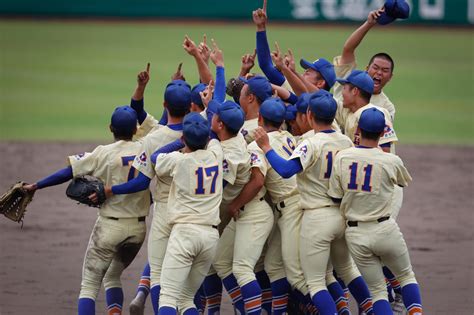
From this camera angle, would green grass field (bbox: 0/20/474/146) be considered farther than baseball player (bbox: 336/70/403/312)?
Yes

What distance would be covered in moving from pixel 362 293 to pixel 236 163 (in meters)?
1.39

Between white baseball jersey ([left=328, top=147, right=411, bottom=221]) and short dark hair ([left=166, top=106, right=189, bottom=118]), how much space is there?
1131 mm

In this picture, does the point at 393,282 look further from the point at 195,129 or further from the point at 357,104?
the point at 195,129

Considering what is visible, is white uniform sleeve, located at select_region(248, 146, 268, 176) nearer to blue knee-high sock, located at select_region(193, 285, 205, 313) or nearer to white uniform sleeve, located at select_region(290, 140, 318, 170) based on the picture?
white uniform sleeve, located at select_region(290, 140, 318, 170)

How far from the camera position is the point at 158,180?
6.74 m

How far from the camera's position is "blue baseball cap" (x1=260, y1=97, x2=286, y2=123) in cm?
675

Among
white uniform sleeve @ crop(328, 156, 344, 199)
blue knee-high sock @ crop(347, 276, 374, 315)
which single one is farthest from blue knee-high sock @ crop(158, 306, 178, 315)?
blue knee-high sock @ crop(347, 276, 374, 315)

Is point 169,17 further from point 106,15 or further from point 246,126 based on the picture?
point 246,126

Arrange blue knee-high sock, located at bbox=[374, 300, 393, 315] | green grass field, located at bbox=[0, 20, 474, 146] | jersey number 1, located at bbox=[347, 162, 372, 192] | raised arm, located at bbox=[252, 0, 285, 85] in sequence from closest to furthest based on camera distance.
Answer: jersey number 1, located at bbox=[347, 162, 372, 192], blue knee-high sock, located at bbox=[374, 300, 393, 315], raised arm, located at bbox=[252, 0, 285, 85], green grass field, located at bbox=[0, 20, 474, 146]

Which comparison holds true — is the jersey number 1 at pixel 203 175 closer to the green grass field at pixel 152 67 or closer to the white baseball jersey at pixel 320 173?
the white baseball jersey at pixel 320 173

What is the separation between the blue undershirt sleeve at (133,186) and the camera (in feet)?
21.7

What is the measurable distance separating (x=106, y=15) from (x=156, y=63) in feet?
16.7

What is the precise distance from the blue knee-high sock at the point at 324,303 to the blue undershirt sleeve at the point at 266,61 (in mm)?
2104

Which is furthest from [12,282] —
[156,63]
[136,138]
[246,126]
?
[156,63]
